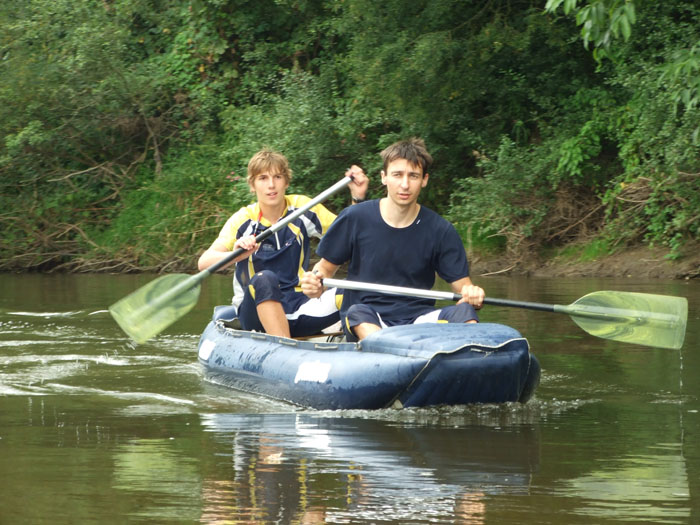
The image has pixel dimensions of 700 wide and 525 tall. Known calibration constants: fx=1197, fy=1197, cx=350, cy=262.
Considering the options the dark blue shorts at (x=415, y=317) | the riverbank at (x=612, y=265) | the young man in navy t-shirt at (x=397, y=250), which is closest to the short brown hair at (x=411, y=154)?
the young man in navy t-shirt at (x=397, y=250)

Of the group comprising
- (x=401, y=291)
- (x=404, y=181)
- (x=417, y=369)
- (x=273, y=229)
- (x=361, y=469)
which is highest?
(x=404, y=181)

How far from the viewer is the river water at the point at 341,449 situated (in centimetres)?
366

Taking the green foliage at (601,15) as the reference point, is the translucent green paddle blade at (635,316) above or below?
below

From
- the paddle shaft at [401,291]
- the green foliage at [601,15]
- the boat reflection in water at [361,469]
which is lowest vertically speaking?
the boat reflection in water at [361,469]

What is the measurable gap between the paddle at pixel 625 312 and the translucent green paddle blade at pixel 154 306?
4.29 feet

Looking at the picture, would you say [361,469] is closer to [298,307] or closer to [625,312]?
[625,312]

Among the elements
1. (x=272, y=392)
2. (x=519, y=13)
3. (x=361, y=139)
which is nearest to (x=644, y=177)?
(x=519, y=13)

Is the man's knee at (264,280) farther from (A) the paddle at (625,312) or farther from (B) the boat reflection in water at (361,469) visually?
(B) the boat reflection in water at (361,469)

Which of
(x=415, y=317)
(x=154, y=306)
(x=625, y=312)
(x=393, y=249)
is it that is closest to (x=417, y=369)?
(x=415, y=317)

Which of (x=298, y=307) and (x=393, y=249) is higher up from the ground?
(x=393, y=249)

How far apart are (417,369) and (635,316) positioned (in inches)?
47.8

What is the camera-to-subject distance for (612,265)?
1304cm

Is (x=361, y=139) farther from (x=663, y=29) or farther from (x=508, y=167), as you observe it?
(x=663, y=29)

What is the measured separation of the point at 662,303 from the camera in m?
5.59
